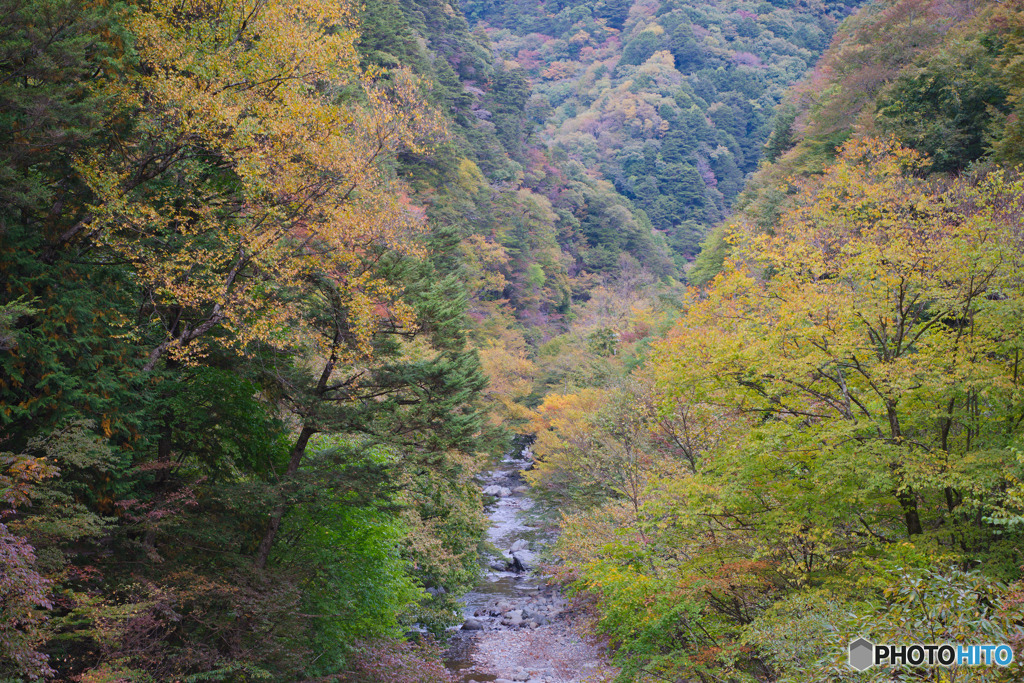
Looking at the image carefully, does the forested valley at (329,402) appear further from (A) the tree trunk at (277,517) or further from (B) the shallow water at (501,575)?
(B) the shallow water at (501,575)

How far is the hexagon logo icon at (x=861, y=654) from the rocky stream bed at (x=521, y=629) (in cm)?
797

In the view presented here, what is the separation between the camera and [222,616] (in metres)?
9.00

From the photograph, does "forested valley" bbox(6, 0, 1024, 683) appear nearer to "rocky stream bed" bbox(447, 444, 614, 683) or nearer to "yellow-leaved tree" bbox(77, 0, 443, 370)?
"yellow-leaved tree" bbox(77, 0, 443, 370)

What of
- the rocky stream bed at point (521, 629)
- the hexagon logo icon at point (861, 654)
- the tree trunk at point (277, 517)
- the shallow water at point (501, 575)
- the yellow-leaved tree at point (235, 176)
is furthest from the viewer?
the shallow water at point (501, 575)

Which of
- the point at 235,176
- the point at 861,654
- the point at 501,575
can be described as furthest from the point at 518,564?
the point at 861,654

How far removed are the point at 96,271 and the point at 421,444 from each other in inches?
231

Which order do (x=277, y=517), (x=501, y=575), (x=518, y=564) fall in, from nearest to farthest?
(x=277, y=517) < (x=501, y=575) < (x=518, y=564)

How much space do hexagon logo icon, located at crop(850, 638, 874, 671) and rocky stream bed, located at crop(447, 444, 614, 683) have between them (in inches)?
314

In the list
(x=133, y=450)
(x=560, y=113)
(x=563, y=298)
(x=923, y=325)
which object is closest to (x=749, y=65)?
(x=560, y=113)

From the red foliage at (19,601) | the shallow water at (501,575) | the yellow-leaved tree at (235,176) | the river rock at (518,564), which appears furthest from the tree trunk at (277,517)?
the river rock at (518,564)

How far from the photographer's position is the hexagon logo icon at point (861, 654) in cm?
Result: 566

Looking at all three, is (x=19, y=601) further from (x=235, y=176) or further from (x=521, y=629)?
(x=521, y=629)

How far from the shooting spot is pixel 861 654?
5773mm

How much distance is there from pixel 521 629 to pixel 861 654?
15704mm
